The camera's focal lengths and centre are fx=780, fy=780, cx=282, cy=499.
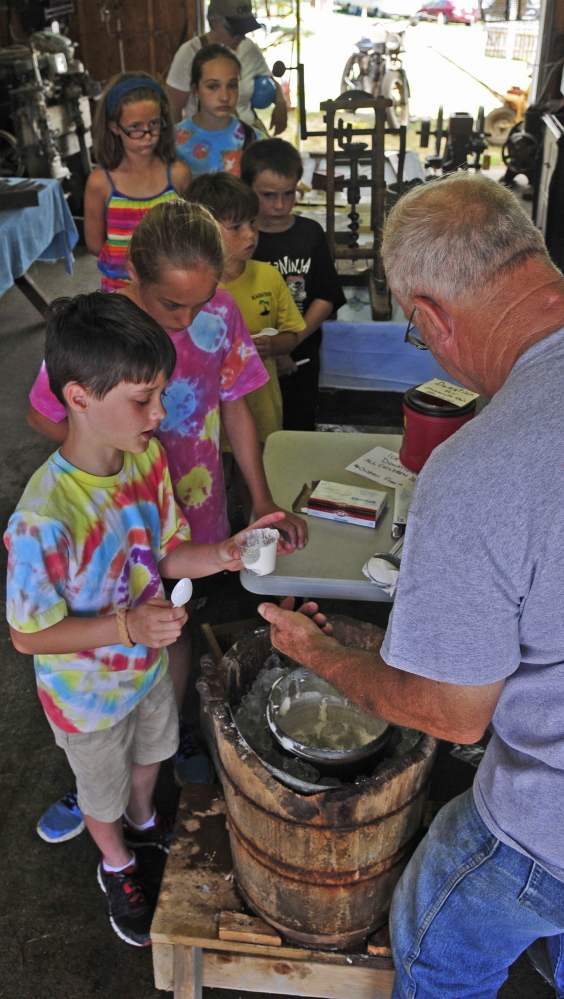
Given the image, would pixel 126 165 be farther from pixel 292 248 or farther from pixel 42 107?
pixel 42 107

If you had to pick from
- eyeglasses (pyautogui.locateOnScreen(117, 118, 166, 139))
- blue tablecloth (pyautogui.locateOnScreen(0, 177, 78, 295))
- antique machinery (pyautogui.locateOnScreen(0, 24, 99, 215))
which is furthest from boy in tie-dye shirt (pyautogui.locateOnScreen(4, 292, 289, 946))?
antique machinery (pyautogui.locateOnScreen(0, 24, 99, 215))

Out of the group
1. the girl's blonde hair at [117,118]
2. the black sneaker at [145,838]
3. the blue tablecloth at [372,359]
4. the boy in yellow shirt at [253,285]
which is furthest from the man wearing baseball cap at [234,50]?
the black sneaker at [145,838]

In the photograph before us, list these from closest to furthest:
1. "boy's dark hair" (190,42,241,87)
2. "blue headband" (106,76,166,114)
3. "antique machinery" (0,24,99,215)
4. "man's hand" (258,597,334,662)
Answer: "man's hand" (258,597,334,662)
"blue headband" (106,76,166,114)
"boy's dark hair" (190,42,241,87)
"antique machinery" (0,24,99,215)

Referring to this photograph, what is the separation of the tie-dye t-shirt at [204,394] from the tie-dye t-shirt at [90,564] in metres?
0.32

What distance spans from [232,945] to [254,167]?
2522mm

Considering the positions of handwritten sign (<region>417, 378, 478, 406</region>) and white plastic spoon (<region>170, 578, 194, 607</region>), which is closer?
white plastic spoon (<region>170, 578, 194, 607</region>)

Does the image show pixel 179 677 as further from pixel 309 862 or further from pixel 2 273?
pixel 2 273

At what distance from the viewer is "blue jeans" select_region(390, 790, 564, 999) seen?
1.38 m

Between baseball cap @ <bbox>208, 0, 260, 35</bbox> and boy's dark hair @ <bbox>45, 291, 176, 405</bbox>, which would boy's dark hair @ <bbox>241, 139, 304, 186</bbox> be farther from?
baseball cap @ <bbox>208, 0, 260, 35</bbox>

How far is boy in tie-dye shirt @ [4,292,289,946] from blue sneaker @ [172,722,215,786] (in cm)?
50

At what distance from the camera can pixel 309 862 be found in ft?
5.00

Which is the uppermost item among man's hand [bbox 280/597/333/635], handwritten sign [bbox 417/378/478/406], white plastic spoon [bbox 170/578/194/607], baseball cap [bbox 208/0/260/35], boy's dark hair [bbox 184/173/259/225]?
baseball cap [bbox 208/0/260/35]

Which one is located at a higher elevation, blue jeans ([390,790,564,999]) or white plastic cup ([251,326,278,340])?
white plastic cup ([251,326,278,340])

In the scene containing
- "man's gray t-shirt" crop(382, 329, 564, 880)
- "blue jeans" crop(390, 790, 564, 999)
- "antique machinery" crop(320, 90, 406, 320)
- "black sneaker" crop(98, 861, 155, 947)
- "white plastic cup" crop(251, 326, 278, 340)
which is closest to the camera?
"man's gray t-shirt" crop(382, 329, 564, 880)
